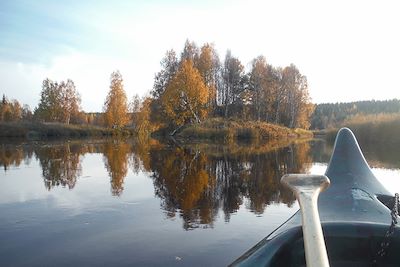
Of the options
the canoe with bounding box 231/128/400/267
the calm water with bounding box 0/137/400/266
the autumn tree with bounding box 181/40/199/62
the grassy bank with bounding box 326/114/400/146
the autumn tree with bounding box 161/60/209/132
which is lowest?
the calm water with bounding box 0/137/400/266

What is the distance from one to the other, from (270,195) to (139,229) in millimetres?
3493

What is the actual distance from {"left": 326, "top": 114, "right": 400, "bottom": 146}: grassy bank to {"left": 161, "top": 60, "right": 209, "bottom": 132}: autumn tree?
14.8 metres

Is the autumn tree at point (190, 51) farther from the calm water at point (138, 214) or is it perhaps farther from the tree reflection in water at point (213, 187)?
the calm water at point (138, 214)

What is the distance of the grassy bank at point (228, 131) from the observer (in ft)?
107

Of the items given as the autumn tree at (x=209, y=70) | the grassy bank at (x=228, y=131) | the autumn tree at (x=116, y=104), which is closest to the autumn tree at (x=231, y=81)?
the autumn tree at (x=209, y=70)

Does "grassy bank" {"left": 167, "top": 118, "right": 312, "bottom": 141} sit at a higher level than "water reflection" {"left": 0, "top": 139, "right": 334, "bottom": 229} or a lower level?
higher

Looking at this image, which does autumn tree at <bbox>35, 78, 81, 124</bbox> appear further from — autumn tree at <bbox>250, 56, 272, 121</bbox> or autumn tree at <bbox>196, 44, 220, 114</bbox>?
autumn tree at <bbox>250, 56, 272, 121</bbox>

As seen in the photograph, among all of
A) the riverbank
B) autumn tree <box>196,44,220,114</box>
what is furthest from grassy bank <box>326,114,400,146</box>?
autumn tree <box>196,44,220,114</box>

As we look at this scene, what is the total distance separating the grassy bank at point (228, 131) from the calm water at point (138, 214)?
20.9 meters

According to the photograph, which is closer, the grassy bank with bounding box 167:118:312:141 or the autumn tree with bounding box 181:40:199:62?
the grassy bank with bounding box 167:118:312:141

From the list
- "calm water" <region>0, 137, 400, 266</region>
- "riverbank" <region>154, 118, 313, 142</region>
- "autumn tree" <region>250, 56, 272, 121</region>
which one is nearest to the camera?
"calm water" <region>0, 137, 400, 266</region>

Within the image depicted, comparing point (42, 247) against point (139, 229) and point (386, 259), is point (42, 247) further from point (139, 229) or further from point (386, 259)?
point (386, 259)

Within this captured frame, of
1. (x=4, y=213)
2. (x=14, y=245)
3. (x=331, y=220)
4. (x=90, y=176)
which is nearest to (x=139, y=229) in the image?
(x=14, y=245)

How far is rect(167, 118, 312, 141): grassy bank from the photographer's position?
3269 centimetres
